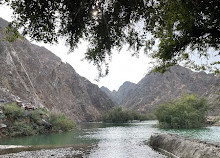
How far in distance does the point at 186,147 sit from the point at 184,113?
3917 cm

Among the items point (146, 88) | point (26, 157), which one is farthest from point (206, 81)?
point (26, 157)

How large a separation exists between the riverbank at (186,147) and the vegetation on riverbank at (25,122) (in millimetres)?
23302

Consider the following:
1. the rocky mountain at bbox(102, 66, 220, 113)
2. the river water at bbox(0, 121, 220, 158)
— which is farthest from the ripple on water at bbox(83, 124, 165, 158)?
the rocky mountain at bbox(102, 66, 220, 113)

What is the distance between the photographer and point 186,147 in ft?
43.6

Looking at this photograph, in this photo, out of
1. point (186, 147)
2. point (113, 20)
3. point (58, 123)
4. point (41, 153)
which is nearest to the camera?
point (113, 20)

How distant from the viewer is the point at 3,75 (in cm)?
6075

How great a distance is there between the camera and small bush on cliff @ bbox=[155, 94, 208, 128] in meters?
49.8

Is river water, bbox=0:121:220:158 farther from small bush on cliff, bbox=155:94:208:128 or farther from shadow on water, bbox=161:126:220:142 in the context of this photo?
small bush on cliff, bbox=155:94:208:128

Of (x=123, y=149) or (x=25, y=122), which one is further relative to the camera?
(x=25, y=122)

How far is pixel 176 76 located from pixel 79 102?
82.3m

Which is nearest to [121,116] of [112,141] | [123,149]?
[112,141]

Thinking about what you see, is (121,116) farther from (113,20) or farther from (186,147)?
(113,20)

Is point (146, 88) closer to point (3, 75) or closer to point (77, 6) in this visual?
point (3, 75)

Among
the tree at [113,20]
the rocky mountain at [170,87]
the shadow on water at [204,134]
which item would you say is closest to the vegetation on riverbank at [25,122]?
the shadow on water at [204,134]
